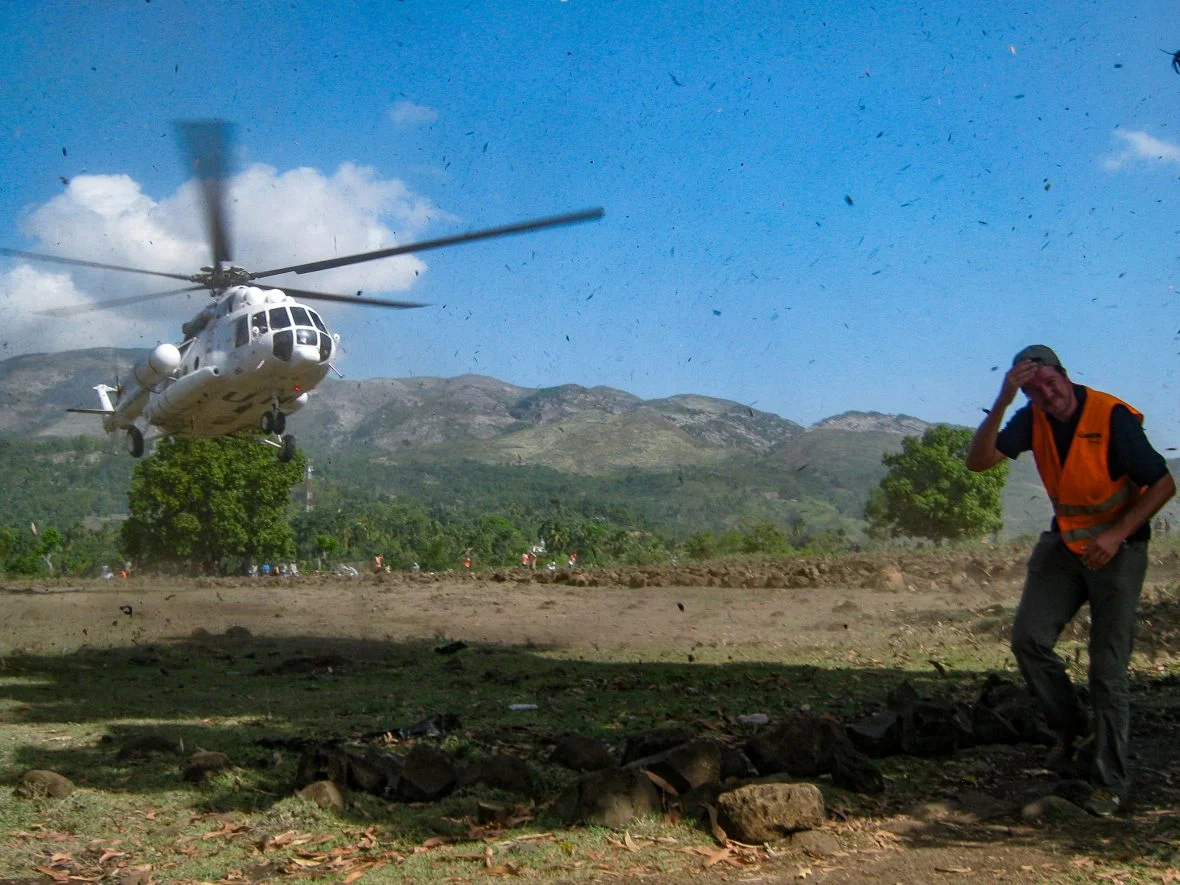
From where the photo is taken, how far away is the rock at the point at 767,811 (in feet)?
15.8

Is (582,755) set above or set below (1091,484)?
below

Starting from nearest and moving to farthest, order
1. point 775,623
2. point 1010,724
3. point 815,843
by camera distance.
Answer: point 815,843 → point 1010,724 → point 775,623

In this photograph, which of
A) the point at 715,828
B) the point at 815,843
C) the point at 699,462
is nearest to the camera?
the point at 815,843

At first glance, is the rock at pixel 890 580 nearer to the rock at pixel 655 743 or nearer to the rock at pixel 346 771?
the rock at pixel 655 743

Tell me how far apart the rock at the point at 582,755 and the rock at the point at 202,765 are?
1.69 m

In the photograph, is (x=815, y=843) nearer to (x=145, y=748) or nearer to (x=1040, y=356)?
(x=1040, y=356)

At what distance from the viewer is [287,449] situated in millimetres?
19969

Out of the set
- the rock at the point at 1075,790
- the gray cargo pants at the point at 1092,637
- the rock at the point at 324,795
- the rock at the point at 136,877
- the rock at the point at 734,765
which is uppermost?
the gray cargo pants at the point at 1092,637

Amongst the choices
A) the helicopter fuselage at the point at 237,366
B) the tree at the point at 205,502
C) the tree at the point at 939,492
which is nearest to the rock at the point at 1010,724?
the helicopter fuselage at the point at 237,366

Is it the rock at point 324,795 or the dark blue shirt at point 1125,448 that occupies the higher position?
the dark blue shirt at point 1125,448

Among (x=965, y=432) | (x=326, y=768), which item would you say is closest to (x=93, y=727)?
(x=326, y=768)

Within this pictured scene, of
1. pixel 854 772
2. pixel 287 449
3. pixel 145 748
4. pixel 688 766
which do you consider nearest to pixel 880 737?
pixel 854 772

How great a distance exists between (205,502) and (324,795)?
44.5m

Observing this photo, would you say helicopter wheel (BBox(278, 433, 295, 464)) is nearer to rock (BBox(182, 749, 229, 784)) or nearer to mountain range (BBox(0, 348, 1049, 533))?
rock (BBox(182, 749, 229, 784))
